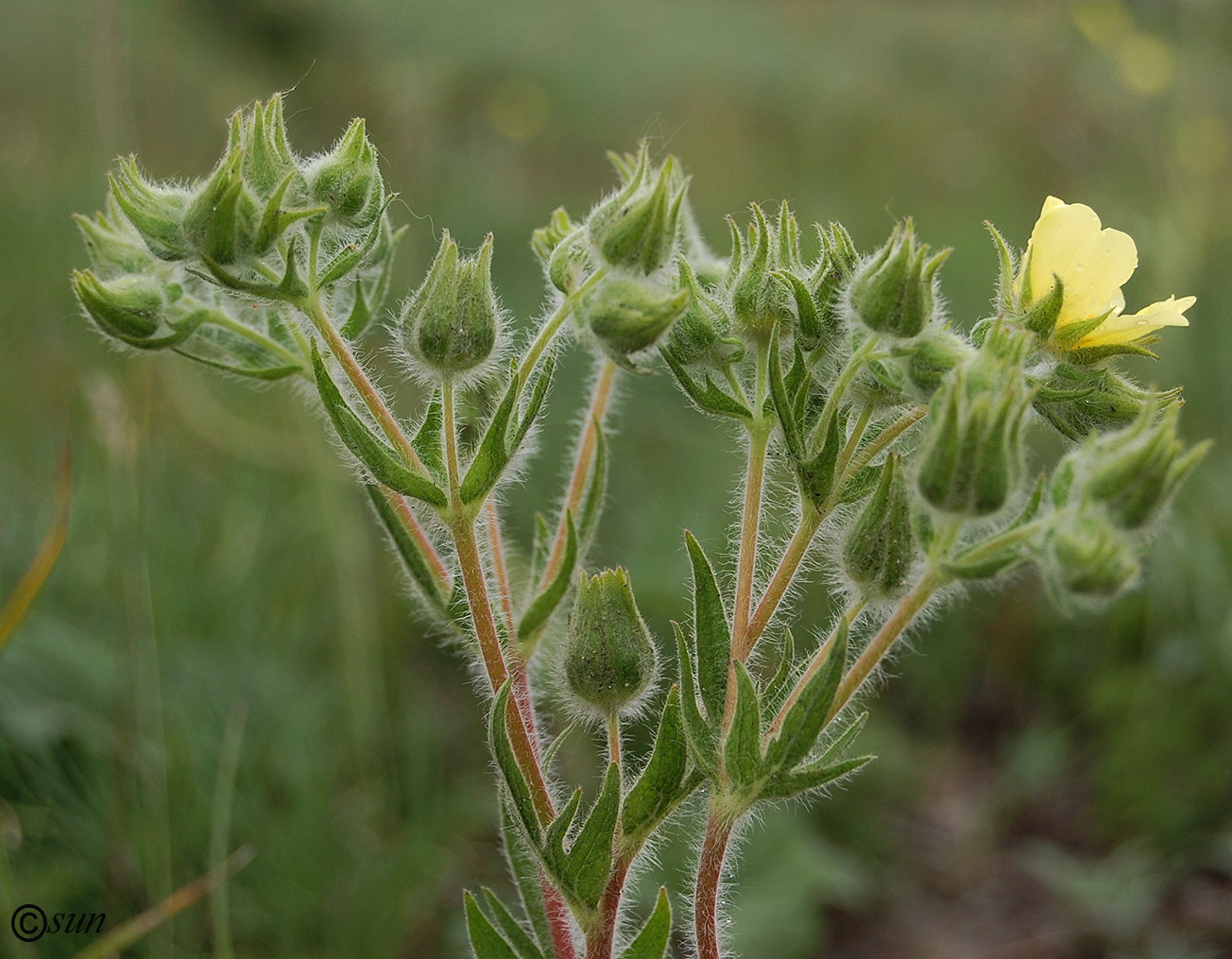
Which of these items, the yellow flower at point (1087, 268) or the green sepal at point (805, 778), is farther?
the yellow flower at point (1087, 268)


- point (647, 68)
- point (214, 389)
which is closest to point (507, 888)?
point (214, 389)

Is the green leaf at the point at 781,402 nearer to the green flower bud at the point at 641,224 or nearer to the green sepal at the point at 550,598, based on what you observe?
the green flower bud at the point at 641,224

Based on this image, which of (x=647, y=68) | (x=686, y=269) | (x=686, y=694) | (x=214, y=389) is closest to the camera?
(x=686, y=694)

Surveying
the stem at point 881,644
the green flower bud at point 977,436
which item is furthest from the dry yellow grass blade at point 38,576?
the green flower bud at point 977,436

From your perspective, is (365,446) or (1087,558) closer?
(1087,558)

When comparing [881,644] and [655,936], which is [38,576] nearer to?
[655,936]

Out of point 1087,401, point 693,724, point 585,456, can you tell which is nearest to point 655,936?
point 693,724

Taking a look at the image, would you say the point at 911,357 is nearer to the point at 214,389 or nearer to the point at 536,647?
the point at 536,647
